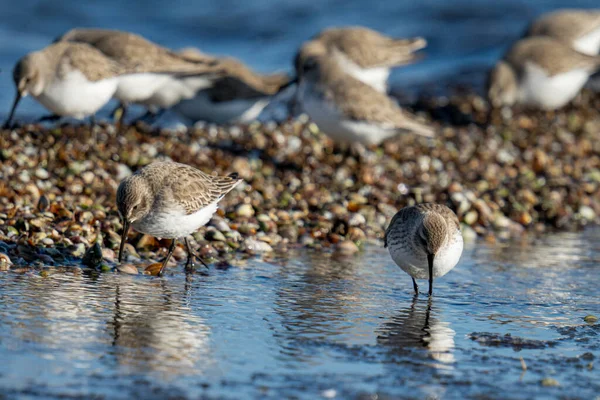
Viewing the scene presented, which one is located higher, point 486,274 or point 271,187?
point 271,187

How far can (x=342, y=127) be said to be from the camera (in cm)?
1134

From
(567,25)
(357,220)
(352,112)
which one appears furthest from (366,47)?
(357,220)

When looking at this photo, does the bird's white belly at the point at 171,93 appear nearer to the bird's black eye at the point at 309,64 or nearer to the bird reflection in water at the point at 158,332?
the bird's black eye at the point at 309,64

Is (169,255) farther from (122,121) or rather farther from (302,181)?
(122,121)

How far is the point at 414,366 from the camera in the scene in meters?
5.15

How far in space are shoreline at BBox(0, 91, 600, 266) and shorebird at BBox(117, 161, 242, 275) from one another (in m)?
0.56

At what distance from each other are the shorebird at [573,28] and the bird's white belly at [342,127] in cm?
669

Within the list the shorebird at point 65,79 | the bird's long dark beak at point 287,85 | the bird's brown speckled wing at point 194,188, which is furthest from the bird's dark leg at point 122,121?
the bird's brown speckled wing at point 194,188

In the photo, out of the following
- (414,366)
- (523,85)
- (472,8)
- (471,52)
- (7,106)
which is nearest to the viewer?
(414,366)

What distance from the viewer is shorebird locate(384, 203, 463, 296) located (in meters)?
6.61

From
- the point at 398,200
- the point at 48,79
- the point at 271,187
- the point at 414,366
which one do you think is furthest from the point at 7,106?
the point at 414,366

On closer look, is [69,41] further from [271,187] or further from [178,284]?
[178,284]

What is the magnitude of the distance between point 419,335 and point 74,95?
626 cm

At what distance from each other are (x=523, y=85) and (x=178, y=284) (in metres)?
9.63
